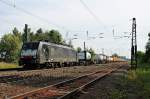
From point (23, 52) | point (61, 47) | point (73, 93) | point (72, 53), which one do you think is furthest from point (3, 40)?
point (73, 93)

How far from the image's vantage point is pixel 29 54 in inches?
1515

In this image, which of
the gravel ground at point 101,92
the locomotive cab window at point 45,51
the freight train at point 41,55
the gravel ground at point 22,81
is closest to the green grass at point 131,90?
the gravel ground at point 101,92

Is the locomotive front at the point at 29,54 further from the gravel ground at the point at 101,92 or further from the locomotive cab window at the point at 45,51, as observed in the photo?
the gravel ground at the point at 101,92

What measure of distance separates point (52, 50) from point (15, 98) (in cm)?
2988

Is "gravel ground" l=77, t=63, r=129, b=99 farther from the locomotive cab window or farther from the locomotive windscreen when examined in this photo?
the locomotive cab window

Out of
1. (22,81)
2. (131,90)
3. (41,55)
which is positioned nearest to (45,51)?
(41,55)

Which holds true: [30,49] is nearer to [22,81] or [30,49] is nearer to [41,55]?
[41,55]

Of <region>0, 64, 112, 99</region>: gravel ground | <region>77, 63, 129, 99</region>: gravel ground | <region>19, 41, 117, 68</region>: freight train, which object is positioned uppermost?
<region>19, 41, 117, 68</region>: freight train

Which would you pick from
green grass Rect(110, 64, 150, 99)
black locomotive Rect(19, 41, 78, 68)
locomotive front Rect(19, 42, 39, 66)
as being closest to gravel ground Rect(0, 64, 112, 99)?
green grass Rect(110, 64, 150, 99)

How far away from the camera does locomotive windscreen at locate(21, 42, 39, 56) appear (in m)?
38.3

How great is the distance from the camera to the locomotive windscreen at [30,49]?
1507 inches

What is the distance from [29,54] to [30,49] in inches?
25.9

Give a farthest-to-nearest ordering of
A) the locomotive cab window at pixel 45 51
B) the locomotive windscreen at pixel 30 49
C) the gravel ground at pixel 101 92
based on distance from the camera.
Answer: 1. the locomotive cab window at pixel 45 51
2. the locomotive windscreen at pixel 30 49
3. the gravel ground at pixel 101 92

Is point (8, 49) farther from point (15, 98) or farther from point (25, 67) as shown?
point (15, 98)
